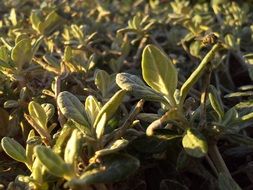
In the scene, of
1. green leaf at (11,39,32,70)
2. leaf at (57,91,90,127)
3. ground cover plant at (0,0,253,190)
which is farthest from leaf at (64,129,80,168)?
green leaf at (11,39,32,70)

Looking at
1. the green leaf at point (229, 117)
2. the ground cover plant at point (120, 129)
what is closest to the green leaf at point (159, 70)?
the ground cover plant at point (120, 129)

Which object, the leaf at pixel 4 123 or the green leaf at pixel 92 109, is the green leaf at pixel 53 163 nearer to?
the green leaf at pixel 92 109

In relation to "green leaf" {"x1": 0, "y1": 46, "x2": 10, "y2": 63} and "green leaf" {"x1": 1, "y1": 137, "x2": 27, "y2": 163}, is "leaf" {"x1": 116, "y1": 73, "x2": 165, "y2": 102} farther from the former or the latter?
"green leaf" {"x1": 0, "y1": 46, "x2": 10, "y2": 63}

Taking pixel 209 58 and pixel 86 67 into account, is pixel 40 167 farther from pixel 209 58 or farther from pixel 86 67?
pixel 86 67

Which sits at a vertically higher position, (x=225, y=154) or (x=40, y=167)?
(x=40, y=167)

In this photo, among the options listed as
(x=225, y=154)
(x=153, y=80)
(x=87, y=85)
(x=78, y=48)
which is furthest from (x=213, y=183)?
(x=78, y=48)

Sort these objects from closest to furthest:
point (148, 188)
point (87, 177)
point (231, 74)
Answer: point (87, 177) → point (148, 188) → point (231, 74)
